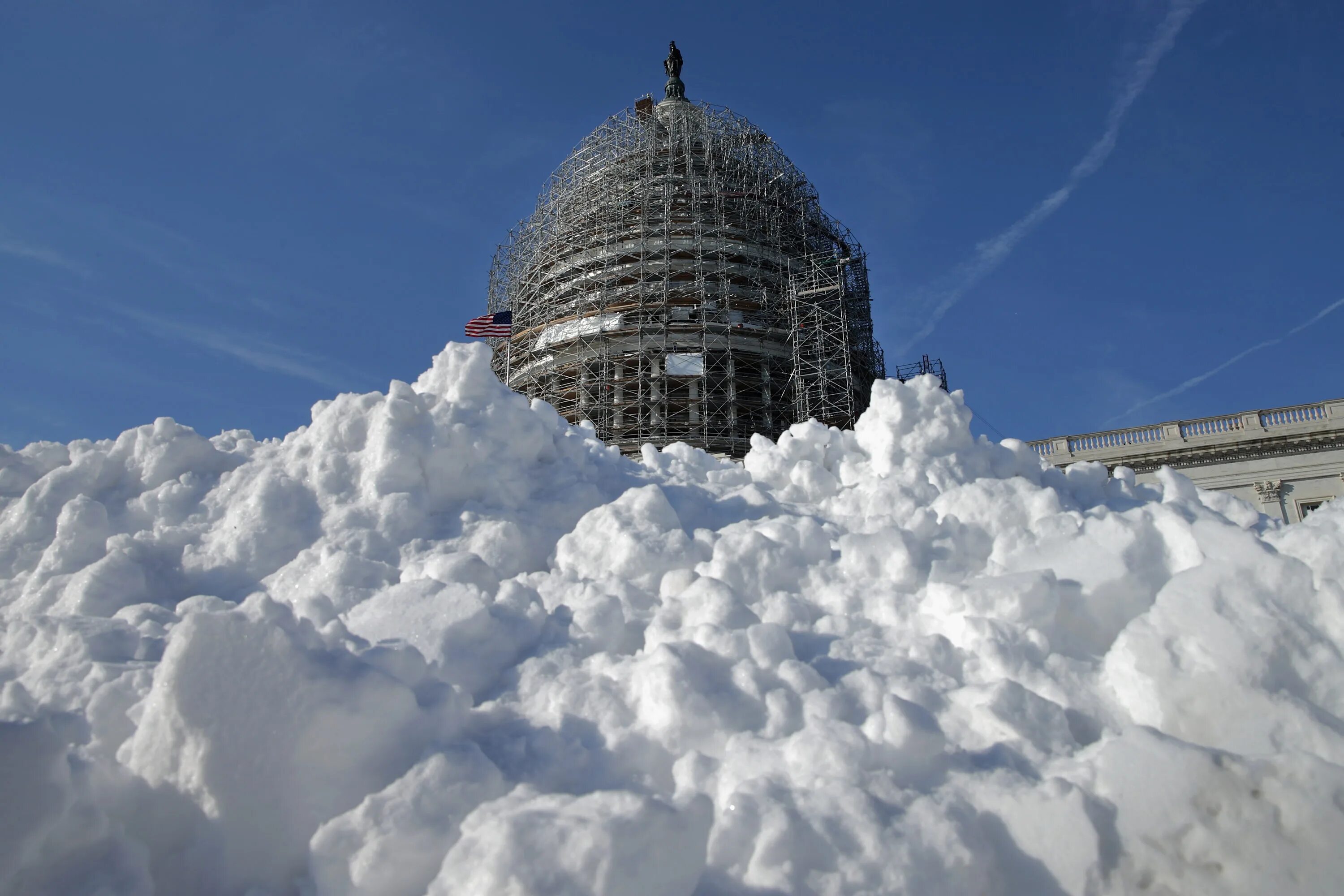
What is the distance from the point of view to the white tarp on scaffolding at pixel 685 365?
2532 centimetres

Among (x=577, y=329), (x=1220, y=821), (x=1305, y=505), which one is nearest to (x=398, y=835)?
(x=1220, y=821)

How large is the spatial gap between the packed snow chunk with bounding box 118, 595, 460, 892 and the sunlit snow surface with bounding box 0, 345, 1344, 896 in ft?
0.05

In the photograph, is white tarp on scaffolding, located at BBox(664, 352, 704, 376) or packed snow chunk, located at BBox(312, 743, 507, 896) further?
white tarp on scaffolding, located at BBox(664, 352, 704, 376)

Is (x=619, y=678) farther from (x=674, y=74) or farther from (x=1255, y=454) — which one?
(x=674, y=74)

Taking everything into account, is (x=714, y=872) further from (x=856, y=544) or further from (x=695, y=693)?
(x=856, y=544)

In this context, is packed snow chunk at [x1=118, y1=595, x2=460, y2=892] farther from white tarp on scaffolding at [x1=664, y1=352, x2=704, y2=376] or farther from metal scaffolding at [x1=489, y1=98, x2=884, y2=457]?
white tarp on scaffolding at [x1=664, y1=352, x2=704, y2=376]

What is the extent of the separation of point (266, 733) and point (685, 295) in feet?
79.1

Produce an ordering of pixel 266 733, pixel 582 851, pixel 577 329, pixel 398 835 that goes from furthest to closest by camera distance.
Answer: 1. pixel 577 329
2. pixel 266 733
3. pixel 398 835
4. pixel 582 851

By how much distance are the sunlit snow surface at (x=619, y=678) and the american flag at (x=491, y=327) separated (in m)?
21.3

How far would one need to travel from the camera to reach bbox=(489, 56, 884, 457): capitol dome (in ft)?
84.2

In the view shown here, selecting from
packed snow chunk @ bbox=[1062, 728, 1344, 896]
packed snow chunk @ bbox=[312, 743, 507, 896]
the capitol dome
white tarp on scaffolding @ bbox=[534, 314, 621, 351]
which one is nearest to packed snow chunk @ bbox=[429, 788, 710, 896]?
packed snow chunk @ bbox=[312, 743, 507, 896]

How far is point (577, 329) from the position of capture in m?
26.8

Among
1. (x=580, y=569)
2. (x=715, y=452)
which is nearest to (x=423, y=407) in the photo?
(x=580, y=569)

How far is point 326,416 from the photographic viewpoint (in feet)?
24.6
